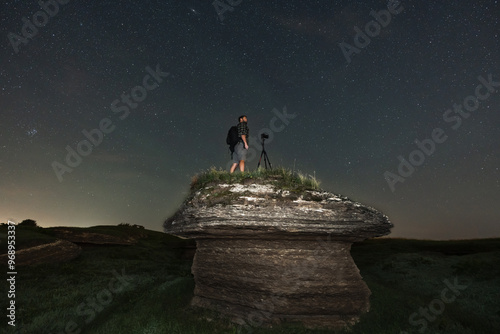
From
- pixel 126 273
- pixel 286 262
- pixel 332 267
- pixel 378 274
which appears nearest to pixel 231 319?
pixel 286 262

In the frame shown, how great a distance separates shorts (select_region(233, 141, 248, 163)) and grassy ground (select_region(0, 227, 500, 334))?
293 inches

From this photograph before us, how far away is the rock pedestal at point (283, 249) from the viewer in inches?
430

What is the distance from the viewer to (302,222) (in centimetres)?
1080

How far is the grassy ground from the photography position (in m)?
11.6

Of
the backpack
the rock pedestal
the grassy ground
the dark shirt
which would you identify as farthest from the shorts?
the grassy ground

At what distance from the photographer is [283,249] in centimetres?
1155

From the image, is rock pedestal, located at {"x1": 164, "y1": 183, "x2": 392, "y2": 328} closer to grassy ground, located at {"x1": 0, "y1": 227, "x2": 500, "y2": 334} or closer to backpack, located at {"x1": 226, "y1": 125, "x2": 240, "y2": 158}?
grassy ground, located at {"x1": 0, "y1": 227, "x2": 500, "y2": 334}

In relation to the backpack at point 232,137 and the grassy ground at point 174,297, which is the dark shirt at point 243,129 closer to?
the backpack at point 232,137

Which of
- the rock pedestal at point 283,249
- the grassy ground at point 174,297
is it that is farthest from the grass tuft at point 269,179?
the grassy ground at point 174,297

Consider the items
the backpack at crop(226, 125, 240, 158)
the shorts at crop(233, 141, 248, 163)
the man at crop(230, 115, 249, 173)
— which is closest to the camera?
the man at crop(230, 115, 249, 173)

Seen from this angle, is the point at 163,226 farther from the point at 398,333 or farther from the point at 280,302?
the point at 398,333

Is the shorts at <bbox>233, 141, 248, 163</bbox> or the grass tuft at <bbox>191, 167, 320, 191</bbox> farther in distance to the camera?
the shorts at <bbox>233, 141, 248, 163</bbox>

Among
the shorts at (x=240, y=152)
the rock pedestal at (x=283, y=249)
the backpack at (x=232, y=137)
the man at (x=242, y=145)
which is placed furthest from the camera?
the backpack at (x=232, y=137)

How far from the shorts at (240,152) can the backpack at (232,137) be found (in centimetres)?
23
